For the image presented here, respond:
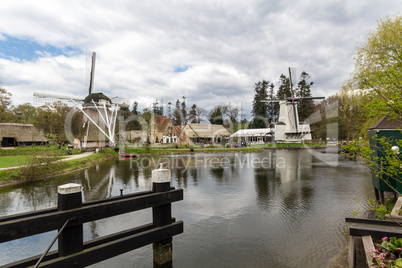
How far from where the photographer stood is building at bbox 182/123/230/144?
199 feet

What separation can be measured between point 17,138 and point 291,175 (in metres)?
43.3

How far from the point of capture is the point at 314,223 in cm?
815

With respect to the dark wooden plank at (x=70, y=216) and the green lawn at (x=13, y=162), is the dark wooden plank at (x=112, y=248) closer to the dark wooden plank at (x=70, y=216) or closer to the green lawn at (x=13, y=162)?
the dark wooden plank at (x=70, y=216)

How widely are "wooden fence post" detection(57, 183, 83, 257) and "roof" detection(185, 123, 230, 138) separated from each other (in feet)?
182

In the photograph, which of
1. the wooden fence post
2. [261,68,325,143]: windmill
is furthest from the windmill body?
the wooden fence post

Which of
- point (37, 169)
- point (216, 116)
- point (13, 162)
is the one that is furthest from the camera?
point (216, 116)

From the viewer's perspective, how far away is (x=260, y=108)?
8044 cm

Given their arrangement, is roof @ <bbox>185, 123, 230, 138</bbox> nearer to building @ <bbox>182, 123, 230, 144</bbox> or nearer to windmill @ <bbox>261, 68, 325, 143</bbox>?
building @ <bbox>182, 123, 230, 144</bbox>

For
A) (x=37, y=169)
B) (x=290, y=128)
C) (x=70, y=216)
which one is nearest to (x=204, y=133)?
(x=290, y=128)

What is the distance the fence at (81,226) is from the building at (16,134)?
38.1 m

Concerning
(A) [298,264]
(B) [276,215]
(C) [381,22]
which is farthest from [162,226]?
(C) [381,22]

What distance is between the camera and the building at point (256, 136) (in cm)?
6153

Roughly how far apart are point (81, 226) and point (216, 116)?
7193 cm

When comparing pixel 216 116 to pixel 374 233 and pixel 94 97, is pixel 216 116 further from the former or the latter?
pixel 374 233
